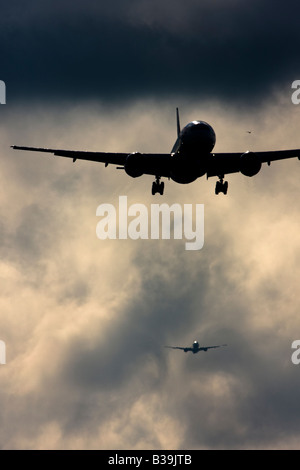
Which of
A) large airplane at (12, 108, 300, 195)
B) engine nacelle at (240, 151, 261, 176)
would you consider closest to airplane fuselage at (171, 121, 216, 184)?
large airplane at (12, 108, 300, 195)

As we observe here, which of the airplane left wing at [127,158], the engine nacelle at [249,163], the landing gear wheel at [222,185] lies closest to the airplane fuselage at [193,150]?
the airplane left wing at [127,158]

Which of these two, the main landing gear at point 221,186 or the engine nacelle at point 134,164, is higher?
the main landing gear at point 221,186

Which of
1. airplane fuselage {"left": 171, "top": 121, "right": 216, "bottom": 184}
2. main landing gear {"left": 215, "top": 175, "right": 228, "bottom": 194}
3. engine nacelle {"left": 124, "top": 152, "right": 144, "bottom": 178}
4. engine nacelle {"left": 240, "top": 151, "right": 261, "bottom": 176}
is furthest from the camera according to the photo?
main landing gear {"left": 215, "top": 175, "right": 228, "bottom": 194}

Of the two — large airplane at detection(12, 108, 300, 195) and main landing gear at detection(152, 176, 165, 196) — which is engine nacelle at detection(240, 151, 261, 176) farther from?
main landing gear at detection(152, 176, 165, 196)

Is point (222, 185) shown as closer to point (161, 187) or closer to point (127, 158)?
point (161, 187)

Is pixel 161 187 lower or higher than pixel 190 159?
higher

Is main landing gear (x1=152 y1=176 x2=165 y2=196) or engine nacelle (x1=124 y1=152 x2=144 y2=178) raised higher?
main landing gear (x1=152 y1=176 x2=165 y2=196)

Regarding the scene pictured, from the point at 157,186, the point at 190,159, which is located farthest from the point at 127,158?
the point at 157,186

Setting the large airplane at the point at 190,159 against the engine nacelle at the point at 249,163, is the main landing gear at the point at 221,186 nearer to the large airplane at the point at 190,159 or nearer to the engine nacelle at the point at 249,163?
the large airplane at the point at 190,159

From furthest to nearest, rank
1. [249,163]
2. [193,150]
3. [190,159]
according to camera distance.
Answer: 1. [249,163]
2. [190,159]
3. [193,150]
